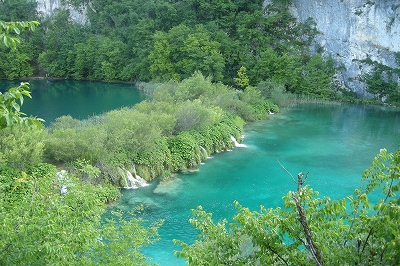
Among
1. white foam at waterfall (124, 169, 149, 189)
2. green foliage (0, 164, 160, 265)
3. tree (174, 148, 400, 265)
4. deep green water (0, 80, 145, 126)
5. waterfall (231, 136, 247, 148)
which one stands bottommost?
white foam at waterfall (124, 169, 149, 189)

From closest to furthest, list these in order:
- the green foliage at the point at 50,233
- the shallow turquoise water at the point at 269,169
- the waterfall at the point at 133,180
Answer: the green foliage at the point at 50,233
the shallow turquoise water at the point at 269,169
the waterfall at the point at 133,180

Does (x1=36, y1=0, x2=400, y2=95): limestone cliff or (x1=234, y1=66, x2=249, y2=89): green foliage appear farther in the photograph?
(x1=36, y1=0, x2=400, y2=95): limestone cliff

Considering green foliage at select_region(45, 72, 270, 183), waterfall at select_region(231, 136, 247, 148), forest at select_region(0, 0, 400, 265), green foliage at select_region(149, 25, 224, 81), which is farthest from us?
green foliage at select_region(149, 25, 224, 81)

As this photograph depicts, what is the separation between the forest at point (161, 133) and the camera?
6645 millimetres

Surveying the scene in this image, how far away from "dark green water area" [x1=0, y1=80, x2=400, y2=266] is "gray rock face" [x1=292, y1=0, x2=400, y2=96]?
22.2ft

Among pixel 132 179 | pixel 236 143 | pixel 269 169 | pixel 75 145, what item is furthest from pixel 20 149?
pixel 236 143

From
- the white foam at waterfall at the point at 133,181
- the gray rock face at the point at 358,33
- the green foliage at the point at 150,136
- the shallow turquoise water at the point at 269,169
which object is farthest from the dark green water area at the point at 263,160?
the gray rock face at the point at 358,33

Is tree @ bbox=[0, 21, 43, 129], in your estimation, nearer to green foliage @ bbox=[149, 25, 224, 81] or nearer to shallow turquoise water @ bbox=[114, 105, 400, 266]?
shallow turquoise water @ bbox=[114, 105, 400, 266]

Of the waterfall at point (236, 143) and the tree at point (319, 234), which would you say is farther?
the waterfall at point (236, 143)

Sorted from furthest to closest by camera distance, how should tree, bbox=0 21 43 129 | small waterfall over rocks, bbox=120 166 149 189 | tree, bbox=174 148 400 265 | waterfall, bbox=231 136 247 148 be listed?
waterfall, bbox=231 136 247 148
small waterfall over rocks, bbox=120 166 149 189
tree, bbox=174 148 400 265
tree, bbox=0 21 43 129

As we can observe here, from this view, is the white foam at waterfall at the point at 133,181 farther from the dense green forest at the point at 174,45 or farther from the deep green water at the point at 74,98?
Answer: the dense green forest at the point at 174,45

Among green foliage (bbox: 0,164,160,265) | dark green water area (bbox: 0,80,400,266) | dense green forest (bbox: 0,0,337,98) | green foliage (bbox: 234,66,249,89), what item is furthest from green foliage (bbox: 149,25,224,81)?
green foliage (bbox: 0,164,160,265)

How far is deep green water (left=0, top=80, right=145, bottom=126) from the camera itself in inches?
1513

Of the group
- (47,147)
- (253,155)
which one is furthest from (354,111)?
(47,147)
